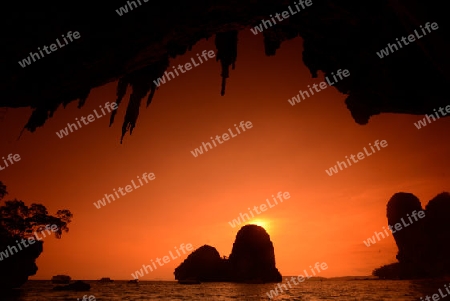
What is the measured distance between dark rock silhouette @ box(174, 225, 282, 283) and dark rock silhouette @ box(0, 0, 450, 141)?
88.5 meters

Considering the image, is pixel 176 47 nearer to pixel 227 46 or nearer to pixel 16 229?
pixel 227 46

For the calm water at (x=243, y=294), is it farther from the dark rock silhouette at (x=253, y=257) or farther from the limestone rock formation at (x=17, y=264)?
the dark rock silhouette at (x=253, y=257)

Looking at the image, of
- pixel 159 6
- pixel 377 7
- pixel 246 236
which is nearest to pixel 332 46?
pixel 377 7

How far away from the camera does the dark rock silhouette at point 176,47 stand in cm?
451

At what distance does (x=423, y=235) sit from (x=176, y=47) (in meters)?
99.3

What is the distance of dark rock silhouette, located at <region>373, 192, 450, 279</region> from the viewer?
72.1 m

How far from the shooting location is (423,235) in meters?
75.2

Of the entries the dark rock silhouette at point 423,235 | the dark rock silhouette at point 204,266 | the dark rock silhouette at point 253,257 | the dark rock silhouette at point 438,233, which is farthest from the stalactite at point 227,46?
the dark rock silhouette at point 204,266

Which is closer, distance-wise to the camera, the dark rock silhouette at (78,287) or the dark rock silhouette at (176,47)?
the dark rock silhouette at (176,47)

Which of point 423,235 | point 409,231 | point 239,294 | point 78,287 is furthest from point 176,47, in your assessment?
point 409,231

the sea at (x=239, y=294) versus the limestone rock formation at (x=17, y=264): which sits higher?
the limestone rock formation at (x=17, y=264)

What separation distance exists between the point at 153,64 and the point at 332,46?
4.70 m

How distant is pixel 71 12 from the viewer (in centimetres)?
430

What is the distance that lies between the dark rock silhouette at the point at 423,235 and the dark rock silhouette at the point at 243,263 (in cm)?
4449
